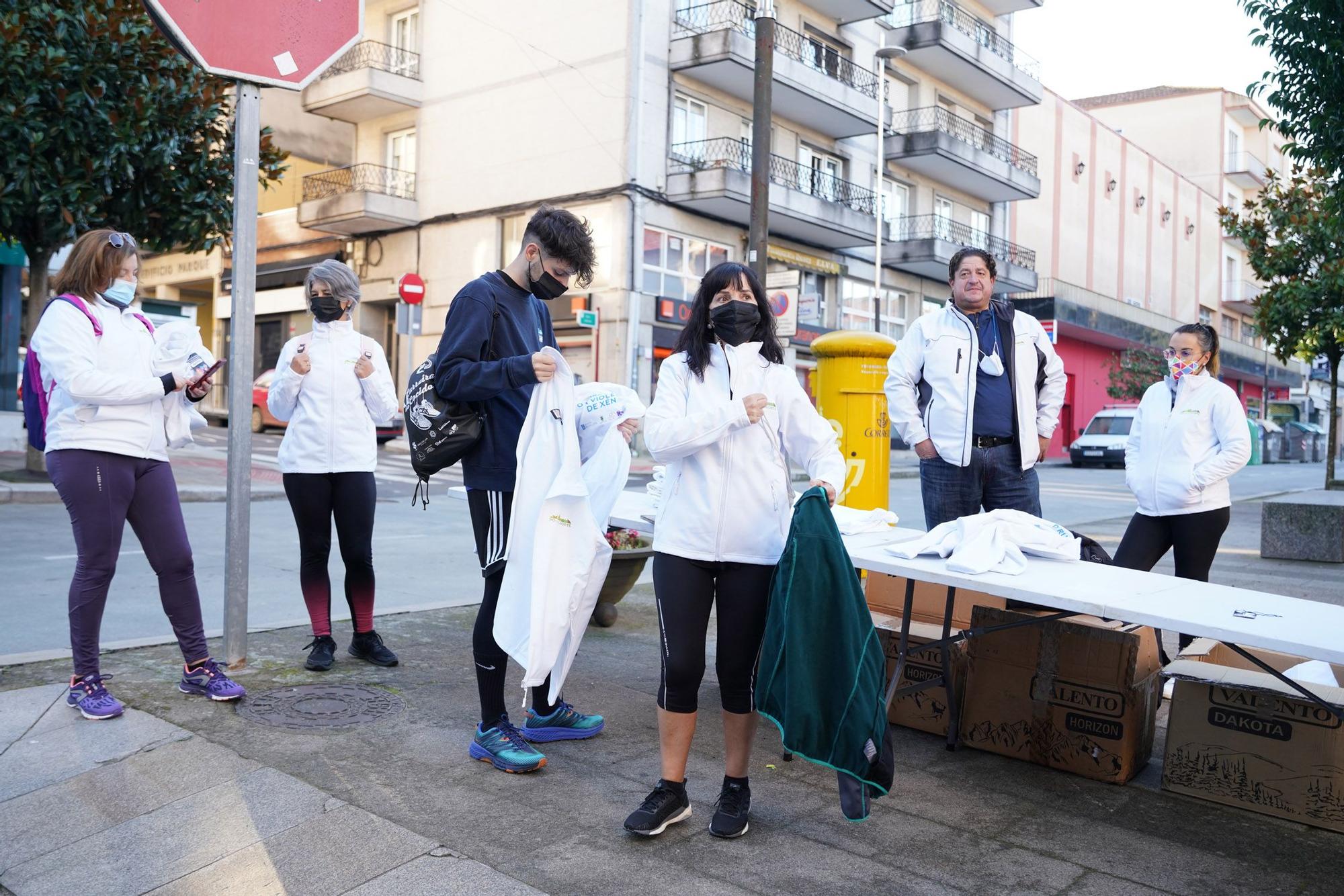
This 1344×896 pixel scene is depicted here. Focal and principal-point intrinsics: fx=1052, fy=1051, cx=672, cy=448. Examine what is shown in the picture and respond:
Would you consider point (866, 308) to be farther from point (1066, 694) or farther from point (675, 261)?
point (1066, 694)

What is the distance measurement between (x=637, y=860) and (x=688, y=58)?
22977 mm

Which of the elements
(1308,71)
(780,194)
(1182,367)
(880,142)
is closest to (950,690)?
(1182,367)

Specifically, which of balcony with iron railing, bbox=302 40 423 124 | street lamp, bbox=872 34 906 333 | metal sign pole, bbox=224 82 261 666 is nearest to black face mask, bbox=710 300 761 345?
metal sign pole, bbox=224 82 261 666

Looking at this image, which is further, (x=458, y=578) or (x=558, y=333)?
(x=558, y=333)

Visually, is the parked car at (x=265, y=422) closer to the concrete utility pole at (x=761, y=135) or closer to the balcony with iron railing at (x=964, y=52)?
the concrete utility pole at (x=761, y=135)

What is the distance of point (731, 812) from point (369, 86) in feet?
86.1

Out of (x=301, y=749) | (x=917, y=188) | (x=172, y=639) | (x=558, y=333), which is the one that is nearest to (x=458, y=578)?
(x=172, y=639)

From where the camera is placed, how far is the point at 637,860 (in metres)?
3.00

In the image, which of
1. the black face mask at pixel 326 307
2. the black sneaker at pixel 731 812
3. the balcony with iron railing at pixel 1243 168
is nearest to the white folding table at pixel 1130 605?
the black sneaker at pixel 731 812

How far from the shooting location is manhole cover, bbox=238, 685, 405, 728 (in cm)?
407

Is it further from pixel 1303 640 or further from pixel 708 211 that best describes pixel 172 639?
pixel 708 211

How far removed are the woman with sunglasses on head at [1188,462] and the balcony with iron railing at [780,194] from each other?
17451 millimetres

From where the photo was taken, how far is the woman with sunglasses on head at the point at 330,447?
189 inches

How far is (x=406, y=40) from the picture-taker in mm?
28031
